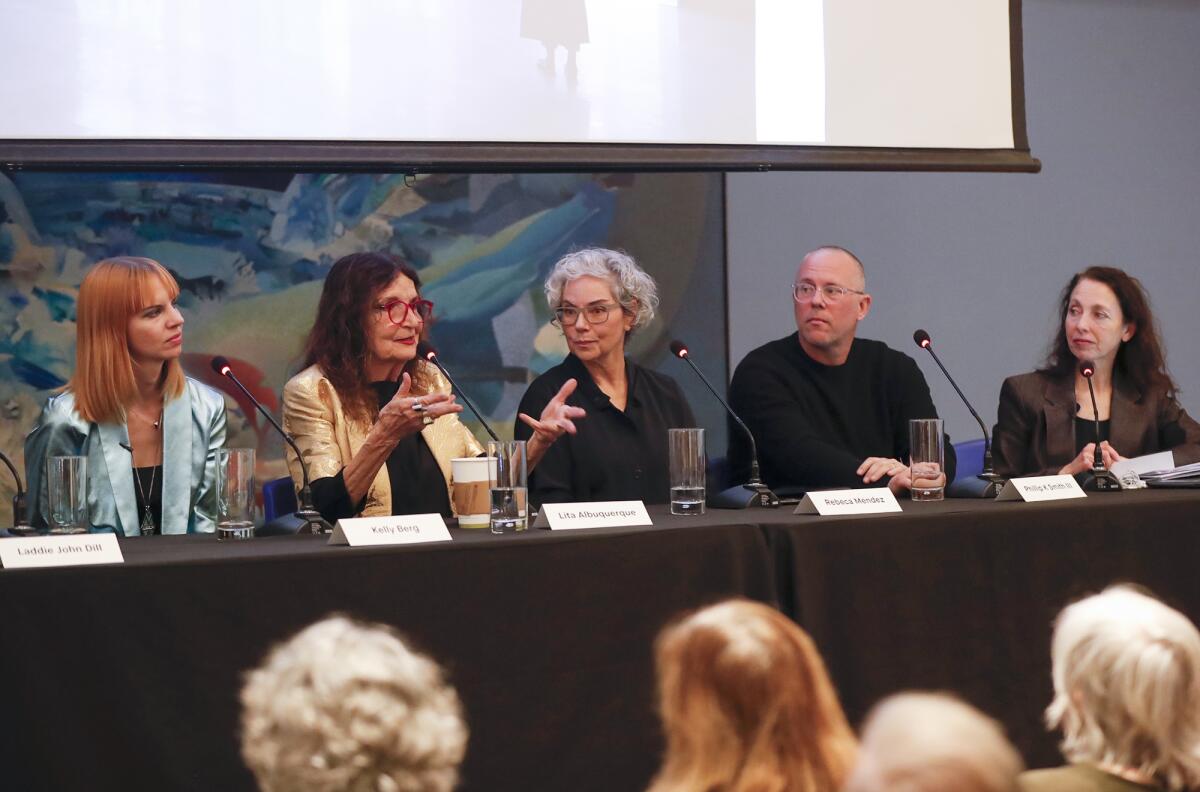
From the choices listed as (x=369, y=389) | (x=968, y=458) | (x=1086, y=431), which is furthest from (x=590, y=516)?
(x=968, y=458)

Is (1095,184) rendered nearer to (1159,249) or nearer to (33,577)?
(1159,249)

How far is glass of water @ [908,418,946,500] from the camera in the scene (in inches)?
104

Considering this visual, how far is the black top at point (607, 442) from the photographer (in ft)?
9.80

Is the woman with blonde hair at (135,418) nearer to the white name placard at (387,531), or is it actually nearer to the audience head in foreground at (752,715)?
the white name placard at (387,531)

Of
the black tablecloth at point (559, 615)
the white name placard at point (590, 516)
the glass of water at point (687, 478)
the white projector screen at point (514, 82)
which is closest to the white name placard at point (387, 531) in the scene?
the black tablecloth at point (559, 615)

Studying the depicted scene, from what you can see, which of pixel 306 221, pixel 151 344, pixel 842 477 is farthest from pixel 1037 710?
pixel 306 221

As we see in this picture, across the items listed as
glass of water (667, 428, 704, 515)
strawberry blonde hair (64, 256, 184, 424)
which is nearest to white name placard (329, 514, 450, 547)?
glass of water (667, 428, 704, 515)

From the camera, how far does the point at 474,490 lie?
7.54 ft

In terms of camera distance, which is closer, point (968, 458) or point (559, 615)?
point (559, 615)

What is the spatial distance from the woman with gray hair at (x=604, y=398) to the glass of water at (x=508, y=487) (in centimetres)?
66

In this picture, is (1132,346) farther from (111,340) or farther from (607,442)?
(111,340)

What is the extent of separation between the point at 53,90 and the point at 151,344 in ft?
1.81

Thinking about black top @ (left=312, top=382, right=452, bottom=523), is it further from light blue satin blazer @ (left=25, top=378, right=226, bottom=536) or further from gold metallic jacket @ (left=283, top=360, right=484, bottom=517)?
light blue satin blazer @ (left=25, top=378, right=226, bottom=536)

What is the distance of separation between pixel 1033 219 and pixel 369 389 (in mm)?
2869
